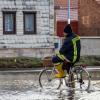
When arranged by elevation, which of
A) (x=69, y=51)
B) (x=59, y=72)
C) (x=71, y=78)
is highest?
(x=69, y=51)

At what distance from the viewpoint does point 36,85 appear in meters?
17.5

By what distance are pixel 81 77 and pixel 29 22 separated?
19.6 meters

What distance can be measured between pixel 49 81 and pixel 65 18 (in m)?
33.2

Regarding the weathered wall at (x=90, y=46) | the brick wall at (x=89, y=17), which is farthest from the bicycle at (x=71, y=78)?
the brick wall at (x=89, y=17)

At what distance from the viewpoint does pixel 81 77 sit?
619 inches

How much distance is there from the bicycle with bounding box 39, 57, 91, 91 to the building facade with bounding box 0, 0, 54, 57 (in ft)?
56.5

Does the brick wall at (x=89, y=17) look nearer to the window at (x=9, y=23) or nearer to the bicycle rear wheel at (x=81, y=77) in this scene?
the window at (x=9, y=23)

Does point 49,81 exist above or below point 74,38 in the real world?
below

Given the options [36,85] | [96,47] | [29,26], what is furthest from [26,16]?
[36,85]

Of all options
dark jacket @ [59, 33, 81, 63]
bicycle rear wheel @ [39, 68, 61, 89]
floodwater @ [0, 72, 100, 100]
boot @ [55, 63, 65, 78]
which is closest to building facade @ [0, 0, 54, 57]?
floodwater @ [0, 72, 100, 100]

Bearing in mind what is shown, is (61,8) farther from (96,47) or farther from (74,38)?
(74,38)

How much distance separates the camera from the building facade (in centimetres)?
3441

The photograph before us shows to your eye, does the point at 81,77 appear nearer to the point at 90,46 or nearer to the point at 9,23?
the point at 90,46

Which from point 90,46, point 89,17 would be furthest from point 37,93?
point 89,17
